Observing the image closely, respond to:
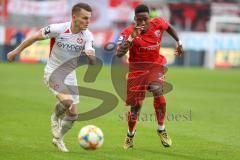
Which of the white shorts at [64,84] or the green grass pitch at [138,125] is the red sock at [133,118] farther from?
the white shorts at [64,84]

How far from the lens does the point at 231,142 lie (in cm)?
1357

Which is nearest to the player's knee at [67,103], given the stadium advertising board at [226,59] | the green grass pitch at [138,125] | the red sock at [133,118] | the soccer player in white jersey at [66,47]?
the soccer player in white jersey at [66,47]

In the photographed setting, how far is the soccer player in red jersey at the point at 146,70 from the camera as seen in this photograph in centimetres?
1250

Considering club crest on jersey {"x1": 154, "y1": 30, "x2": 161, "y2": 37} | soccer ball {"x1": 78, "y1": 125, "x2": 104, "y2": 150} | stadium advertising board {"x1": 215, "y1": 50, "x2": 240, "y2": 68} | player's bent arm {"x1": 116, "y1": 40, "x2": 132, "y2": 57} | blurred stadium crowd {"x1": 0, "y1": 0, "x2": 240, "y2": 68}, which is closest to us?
soccer ball {"x1": 78, "y1": 125, "x2": 104, "y2": 150}

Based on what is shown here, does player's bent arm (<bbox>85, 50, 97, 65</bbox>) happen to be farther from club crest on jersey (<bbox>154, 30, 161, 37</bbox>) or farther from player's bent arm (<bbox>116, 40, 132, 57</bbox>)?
club crest on jersey (<bbox>154, 30, 161, 37</bbox>)

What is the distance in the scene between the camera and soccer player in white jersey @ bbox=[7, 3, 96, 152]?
11406 mm

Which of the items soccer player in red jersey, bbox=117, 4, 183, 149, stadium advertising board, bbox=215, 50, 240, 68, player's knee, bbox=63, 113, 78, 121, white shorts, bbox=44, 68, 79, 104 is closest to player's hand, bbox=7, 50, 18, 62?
white shorts, bbox=44, 68, 79, 104

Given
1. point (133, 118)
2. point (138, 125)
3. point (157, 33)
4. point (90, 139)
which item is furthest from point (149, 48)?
point (138, 125)

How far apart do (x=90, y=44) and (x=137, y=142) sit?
2.67m

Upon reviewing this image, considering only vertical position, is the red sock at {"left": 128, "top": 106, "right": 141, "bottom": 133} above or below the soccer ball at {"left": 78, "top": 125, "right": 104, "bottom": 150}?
below

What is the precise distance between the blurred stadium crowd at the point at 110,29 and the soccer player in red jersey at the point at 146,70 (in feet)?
89.9

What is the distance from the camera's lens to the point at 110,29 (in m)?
43.3

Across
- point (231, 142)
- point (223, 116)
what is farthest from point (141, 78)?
point (223, 116)

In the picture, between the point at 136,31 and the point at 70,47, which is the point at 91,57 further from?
the point at 136,31
